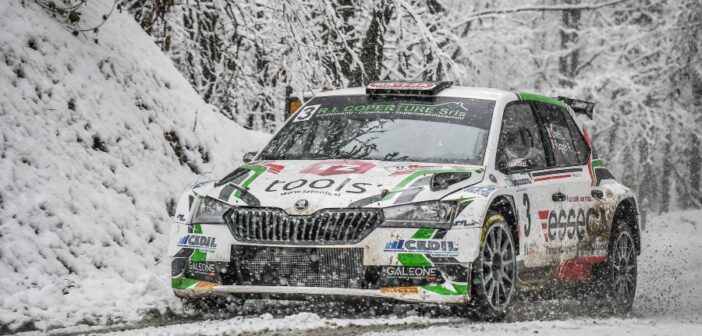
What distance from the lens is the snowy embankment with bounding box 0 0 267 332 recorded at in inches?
306

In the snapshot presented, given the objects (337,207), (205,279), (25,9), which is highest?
(25,9)

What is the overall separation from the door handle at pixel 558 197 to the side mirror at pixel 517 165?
0.86 metres

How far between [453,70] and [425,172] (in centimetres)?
827

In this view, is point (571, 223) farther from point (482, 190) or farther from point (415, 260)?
point (415, 260)

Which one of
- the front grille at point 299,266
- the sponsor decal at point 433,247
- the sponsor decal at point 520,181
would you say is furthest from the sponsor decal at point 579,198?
the front grille at point 299,266

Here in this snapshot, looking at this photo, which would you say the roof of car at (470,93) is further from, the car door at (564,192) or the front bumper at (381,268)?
the front bumper at (381,268)

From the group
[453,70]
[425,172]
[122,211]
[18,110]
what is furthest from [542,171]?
[453,70]

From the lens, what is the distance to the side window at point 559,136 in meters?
9.13

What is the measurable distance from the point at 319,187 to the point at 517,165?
60.2 inches

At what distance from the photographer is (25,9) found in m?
10.3

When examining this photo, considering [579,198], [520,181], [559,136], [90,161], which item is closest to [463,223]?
[520,181]

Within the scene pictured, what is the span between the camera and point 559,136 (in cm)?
939

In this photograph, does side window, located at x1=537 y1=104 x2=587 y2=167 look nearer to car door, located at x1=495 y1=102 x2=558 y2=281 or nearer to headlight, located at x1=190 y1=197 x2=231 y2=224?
car door, located at x1=495 y1=102 x2=558 y2=281

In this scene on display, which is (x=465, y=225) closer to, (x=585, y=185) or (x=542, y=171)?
(x=542, y=171)
